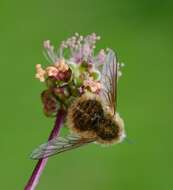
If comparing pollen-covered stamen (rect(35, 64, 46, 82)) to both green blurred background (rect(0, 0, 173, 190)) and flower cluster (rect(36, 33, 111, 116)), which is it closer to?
flower cluster (rect(36, 33, 111, 116))

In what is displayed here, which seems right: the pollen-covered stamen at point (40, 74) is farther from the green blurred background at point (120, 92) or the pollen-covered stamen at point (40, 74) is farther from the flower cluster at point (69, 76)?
the green blurred background at point (120, 92)

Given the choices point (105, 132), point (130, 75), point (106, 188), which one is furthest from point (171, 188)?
point (105, 132)

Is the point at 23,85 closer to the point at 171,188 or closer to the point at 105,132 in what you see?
the point at 171,188

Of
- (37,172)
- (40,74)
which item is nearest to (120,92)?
(40,74)

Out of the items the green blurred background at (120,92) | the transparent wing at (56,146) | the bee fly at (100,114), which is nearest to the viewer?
the transparent wing at (56,146)

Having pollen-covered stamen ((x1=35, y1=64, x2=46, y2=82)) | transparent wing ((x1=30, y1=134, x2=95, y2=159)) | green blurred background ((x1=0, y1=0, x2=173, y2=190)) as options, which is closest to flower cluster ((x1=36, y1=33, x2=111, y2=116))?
pollen-covered stamen ((x1=35, y1=64, x2=46, y2=82))

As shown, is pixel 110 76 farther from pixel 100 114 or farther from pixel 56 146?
pixel 56 146

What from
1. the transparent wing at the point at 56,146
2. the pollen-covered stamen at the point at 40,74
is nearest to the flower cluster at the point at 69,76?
the pollen-covered stamen at the point at 40,74
